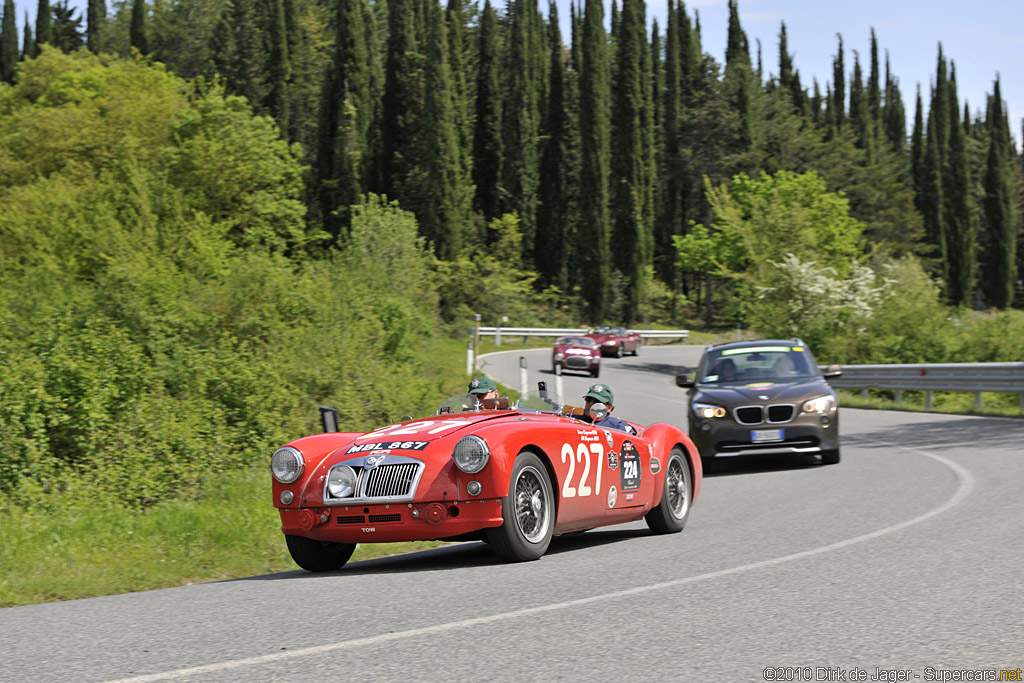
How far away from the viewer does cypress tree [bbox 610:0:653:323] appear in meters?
72.6

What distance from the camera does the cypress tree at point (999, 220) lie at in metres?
87.1

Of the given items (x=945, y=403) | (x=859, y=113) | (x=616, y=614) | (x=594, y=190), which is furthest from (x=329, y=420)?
(x=859, y=113)

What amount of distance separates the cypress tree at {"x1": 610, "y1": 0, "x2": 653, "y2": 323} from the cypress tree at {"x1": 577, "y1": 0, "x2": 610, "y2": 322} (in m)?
2.35

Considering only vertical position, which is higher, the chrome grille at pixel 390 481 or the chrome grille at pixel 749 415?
the chrome grille at pixel 390 481

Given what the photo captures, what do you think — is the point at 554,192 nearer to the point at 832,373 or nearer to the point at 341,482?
the point at 832,373

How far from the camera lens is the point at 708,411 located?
14875mm

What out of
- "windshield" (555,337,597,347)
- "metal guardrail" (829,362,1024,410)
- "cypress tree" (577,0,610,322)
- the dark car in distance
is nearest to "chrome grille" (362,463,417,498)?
the dark car in distance

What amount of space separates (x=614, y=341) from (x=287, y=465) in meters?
46.3

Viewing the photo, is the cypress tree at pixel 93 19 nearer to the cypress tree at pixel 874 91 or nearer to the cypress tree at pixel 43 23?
the cypress tree at pixel 43 23

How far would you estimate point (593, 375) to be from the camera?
41094 millimetres

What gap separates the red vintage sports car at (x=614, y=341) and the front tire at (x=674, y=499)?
141 feet

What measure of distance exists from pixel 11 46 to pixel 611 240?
49.4 metres

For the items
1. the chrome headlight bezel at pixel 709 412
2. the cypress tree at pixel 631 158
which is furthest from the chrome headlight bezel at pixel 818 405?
the cypress tree at pixel 631 158

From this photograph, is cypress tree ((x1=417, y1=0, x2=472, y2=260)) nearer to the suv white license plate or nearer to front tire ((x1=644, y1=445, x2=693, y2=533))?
the suv white license plate
